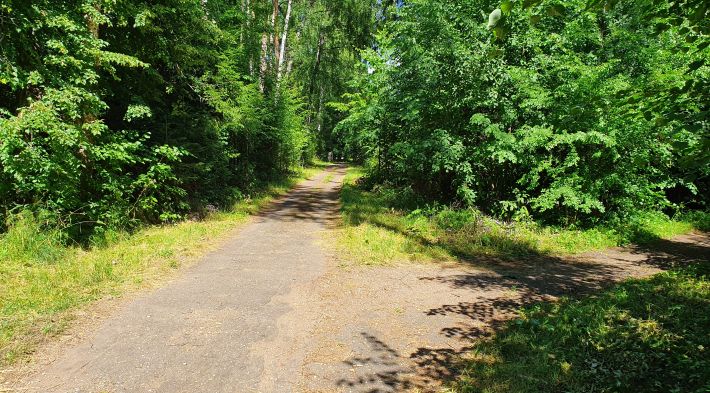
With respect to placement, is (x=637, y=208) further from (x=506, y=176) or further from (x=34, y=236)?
(x=34, y=236)

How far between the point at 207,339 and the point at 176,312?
96cm

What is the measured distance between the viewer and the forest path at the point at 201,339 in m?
3.80

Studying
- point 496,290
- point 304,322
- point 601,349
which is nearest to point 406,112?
point 496,290

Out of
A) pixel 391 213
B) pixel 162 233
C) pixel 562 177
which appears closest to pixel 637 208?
pixel 562 177

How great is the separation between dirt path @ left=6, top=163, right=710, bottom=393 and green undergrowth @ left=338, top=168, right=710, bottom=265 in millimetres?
613

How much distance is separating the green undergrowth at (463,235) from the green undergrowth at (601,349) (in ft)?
11.0

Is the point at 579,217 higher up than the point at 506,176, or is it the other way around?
the point at 506,176

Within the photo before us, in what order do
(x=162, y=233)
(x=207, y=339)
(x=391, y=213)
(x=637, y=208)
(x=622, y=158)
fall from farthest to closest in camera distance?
1. (x=391, y=213)
2. (x=637, y=208)
3. (x=622, y=158)
4. (x=162, y=233)
5. (x=207, y=339)

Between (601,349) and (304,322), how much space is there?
3.42m

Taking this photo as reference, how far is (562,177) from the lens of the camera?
36.2 ft

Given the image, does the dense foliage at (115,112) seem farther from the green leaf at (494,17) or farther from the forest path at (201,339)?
the green leaf at (494,17)

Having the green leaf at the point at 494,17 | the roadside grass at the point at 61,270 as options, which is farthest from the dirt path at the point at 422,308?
the green leaf at the point at 494,17

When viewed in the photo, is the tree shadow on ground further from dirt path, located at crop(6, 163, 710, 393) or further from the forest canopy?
the forest canopy

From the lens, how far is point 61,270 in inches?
243
